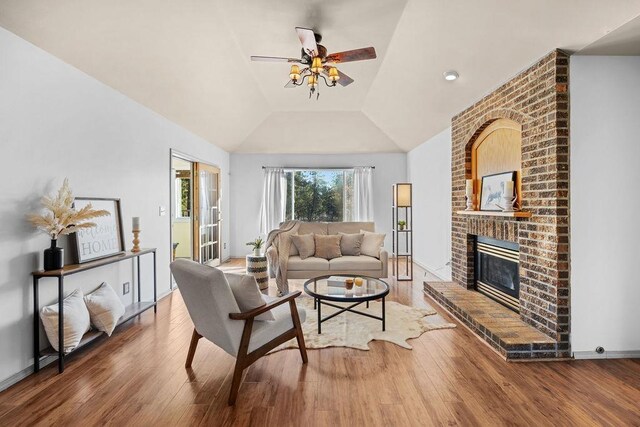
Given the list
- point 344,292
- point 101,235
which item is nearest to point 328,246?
point 344,292

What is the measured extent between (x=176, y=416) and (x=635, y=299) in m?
3.48

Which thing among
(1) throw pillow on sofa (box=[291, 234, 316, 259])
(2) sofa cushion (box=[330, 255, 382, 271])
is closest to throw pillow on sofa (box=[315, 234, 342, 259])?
(1) throw pillow on sofa (box=[291, 234, 316, 259])

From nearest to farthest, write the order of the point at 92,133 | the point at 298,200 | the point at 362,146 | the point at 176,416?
the point at 176,416
the point at 92,133
the point at 362,146
the point at 298,200

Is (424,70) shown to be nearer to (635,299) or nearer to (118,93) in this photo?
(635,299)

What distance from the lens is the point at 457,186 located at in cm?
452

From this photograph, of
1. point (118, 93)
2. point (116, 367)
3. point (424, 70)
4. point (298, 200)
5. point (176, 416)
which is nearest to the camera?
point (176, 416)

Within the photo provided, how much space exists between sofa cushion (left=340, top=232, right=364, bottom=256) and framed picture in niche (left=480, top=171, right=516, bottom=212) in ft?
5.80

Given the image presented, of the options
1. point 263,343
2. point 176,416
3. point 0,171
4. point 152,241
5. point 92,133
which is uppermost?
point 92,133

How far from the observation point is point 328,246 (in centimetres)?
486

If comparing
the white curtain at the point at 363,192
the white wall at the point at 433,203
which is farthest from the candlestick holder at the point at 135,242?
the white curtain at the point at 363,192

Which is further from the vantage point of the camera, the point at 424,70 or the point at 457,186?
the point at 457,186

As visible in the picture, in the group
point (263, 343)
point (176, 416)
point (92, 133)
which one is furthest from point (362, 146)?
point (176, 416)

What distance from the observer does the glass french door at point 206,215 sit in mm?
5695

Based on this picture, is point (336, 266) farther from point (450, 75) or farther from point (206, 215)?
point (206, 215)
